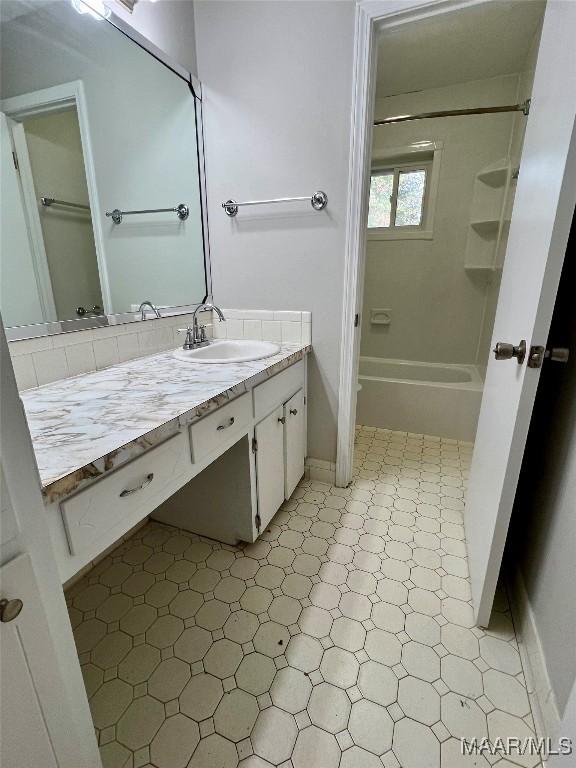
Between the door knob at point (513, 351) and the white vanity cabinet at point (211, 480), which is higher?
the door knob at point (513, 351)

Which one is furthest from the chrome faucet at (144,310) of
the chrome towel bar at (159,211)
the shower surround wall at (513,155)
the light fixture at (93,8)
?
the shower surround wall at (513,155)

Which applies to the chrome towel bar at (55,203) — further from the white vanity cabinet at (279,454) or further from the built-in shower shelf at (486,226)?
the built-in shower shelf at (486,226)

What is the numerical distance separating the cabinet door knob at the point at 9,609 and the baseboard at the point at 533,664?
1.17 meters

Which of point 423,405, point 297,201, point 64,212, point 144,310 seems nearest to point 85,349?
point 144,310

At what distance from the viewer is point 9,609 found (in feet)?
1.50

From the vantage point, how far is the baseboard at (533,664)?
2.84ft

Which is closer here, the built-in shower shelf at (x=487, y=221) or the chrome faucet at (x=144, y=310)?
the chrome faucet at (x=144, y=310)

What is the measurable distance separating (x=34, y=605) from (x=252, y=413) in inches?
32.8

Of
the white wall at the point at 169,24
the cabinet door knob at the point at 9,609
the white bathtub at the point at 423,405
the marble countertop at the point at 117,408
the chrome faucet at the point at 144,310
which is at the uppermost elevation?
the white wall at the point at 169,24

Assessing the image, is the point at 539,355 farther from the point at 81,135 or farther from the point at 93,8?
the point at 93,8

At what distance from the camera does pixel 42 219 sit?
3.64 ft

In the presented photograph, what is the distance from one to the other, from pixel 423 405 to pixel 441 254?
1.31 meters

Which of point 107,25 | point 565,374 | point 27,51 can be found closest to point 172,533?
point 565,374

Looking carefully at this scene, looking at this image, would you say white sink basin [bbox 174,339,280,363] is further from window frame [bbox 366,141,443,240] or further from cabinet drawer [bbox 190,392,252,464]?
window frame [bbox 366,141,443,240]
